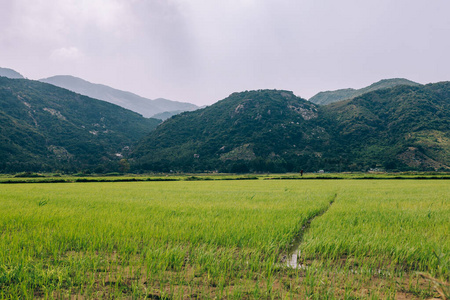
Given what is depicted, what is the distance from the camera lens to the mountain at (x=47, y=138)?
401 feet

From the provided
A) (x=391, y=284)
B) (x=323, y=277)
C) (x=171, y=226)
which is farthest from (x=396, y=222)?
(x=171, y=226)

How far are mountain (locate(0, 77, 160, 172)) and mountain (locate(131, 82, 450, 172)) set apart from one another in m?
24.6

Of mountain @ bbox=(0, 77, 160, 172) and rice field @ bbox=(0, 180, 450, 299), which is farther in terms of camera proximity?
mountain @ bbox=(0, 77, 160, 172)

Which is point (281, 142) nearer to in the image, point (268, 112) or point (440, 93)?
point (268, 112)

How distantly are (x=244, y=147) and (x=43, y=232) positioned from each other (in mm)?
143206

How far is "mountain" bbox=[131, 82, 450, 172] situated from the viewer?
372 feet

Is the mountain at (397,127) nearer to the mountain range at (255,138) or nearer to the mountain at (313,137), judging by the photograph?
the mountain at (313,137)

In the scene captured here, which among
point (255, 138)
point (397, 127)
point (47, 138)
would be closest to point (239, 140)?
point (255, 138)

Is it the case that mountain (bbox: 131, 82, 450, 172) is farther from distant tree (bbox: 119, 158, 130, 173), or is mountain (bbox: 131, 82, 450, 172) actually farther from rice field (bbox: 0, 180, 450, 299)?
rice field (bbox: 0, 180, 450, 299)

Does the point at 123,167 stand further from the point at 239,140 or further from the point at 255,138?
the point at 255,138

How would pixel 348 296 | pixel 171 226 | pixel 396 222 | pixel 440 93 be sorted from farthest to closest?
1. pixel 440 93
2. pixel 396 222
3. pixel 171 226
4. pixel 348 296

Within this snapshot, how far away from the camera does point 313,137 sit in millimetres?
154125

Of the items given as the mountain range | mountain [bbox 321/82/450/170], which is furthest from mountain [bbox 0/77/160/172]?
mountain [bbox 321/82/450/170]

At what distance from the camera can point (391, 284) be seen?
368cm
